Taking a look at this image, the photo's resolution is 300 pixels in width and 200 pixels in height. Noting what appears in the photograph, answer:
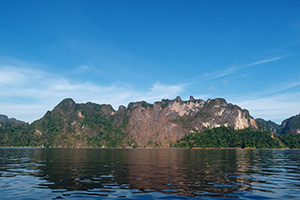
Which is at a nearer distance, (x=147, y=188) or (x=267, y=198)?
(x=267, y=198)

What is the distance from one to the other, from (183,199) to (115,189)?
7455 millimetres

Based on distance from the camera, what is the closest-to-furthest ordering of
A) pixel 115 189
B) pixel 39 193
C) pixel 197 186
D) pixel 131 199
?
1. pixel 131 199
2. pixel 39 193
3. pixel 115 189
4. pixel 197 186

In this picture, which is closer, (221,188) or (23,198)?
(23,198)

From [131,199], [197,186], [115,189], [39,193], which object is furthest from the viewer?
[197,186]

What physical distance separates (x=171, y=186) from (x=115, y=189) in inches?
231

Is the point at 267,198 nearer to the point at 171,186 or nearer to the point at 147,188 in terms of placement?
the point at 171,186

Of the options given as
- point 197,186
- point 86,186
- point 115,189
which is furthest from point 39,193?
point 197,186

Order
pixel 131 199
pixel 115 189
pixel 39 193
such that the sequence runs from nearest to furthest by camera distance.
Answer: pixel 131 199 < pixel 39 193 < pixel 115 189

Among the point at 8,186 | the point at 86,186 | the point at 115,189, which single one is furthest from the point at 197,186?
the point at 8,186

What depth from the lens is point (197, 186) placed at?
2547 centimetres

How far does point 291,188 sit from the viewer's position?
81.9 feet

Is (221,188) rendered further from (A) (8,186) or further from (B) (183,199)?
(A) (8,186)

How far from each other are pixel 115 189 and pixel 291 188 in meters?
18.0

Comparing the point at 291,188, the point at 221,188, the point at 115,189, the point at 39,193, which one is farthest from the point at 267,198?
the point at 39,193
